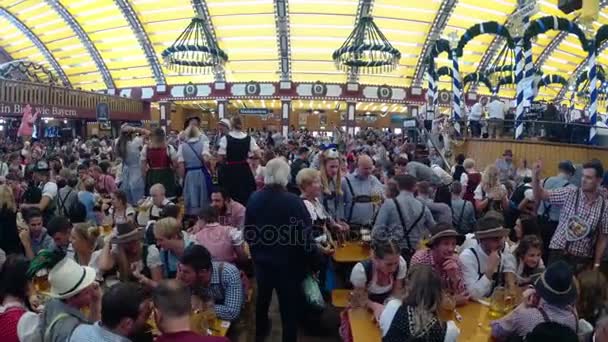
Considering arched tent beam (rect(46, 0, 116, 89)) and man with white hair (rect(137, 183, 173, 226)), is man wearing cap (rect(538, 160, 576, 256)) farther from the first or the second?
arched tent beam (rect(46, 0, 116, 89))

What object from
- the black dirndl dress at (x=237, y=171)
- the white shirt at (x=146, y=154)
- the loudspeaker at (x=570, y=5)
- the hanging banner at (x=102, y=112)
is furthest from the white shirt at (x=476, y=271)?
the hanging banner at (x=102, y=112)

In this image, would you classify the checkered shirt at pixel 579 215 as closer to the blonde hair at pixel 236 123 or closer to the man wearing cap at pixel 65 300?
the blonde hair at pixel 236 123

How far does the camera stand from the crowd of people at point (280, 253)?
2.03m

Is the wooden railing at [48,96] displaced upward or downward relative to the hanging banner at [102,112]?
upward

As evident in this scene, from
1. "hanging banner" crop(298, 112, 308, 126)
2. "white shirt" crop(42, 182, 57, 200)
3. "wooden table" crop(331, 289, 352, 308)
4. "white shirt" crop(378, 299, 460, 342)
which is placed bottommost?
"wooden table" crop(331, 289, 352, 308)

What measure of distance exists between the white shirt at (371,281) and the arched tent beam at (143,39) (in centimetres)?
2310

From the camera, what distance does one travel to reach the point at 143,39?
2478 centimetres

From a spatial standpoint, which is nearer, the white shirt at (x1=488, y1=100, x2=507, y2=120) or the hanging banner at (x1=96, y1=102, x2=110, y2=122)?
the white shirt at (x1=488, y1=100, x2=507, y2=120)

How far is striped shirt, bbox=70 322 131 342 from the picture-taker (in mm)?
1869

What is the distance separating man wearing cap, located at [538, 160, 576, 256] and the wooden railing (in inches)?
647

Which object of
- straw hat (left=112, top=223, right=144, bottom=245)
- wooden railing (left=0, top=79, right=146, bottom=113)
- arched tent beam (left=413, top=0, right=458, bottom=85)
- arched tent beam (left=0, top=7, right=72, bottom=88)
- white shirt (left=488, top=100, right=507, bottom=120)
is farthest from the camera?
arched tent beam (left=0, top=7, right=72, bottom=88)

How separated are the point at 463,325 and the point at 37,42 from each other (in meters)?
30.5

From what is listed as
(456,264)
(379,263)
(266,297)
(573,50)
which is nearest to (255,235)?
(266,297)

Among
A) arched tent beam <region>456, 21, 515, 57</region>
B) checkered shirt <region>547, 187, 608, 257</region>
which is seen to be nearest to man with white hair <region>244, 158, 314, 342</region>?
checkered shirt <region>547, 187, 608, 257</region>
